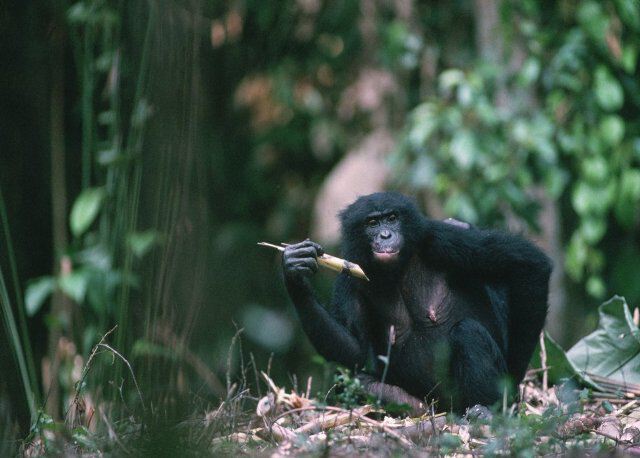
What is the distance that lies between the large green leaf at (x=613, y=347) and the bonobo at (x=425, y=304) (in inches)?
21.5

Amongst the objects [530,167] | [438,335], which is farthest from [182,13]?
[530,167]

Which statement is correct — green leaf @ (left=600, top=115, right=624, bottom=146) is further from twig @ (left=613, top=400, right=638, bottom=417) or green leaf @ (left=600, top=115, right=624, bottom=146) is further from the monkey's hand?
the monkey's hand

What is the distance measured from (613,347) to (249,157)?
7.30 m

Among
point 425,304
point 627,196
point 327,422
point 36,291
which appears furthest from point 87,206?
point 627,196

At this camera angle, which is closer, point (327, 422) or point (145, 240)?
point (145, 240)

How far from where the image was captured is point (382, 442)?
3.55 metres

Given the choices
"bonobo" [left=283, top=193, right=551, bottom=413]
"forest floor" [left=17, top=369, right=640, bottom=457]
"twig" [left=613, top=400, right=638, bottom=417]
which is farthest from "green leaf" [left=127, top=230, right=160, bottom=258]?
"twig" [left=613, top=400, right=638, bottom=417]

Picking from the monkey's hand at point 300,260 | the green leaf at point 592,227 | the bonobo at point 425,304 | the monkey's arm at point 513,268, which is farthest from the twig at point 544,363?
the green leaf at point 592,227

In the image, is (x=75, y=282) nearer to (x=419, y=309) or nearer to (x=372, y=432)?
(x=419, y=309)

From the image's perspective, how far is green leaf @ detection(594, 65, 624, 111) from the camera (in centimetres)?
764

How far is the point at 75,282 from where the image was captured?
265 inches

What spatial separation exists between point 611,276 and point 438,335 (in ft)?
16.6

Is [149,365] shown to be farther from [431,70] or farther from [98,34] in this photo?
[431,70]

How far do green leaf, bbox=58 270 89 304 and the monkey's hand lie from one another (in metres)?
2.31
